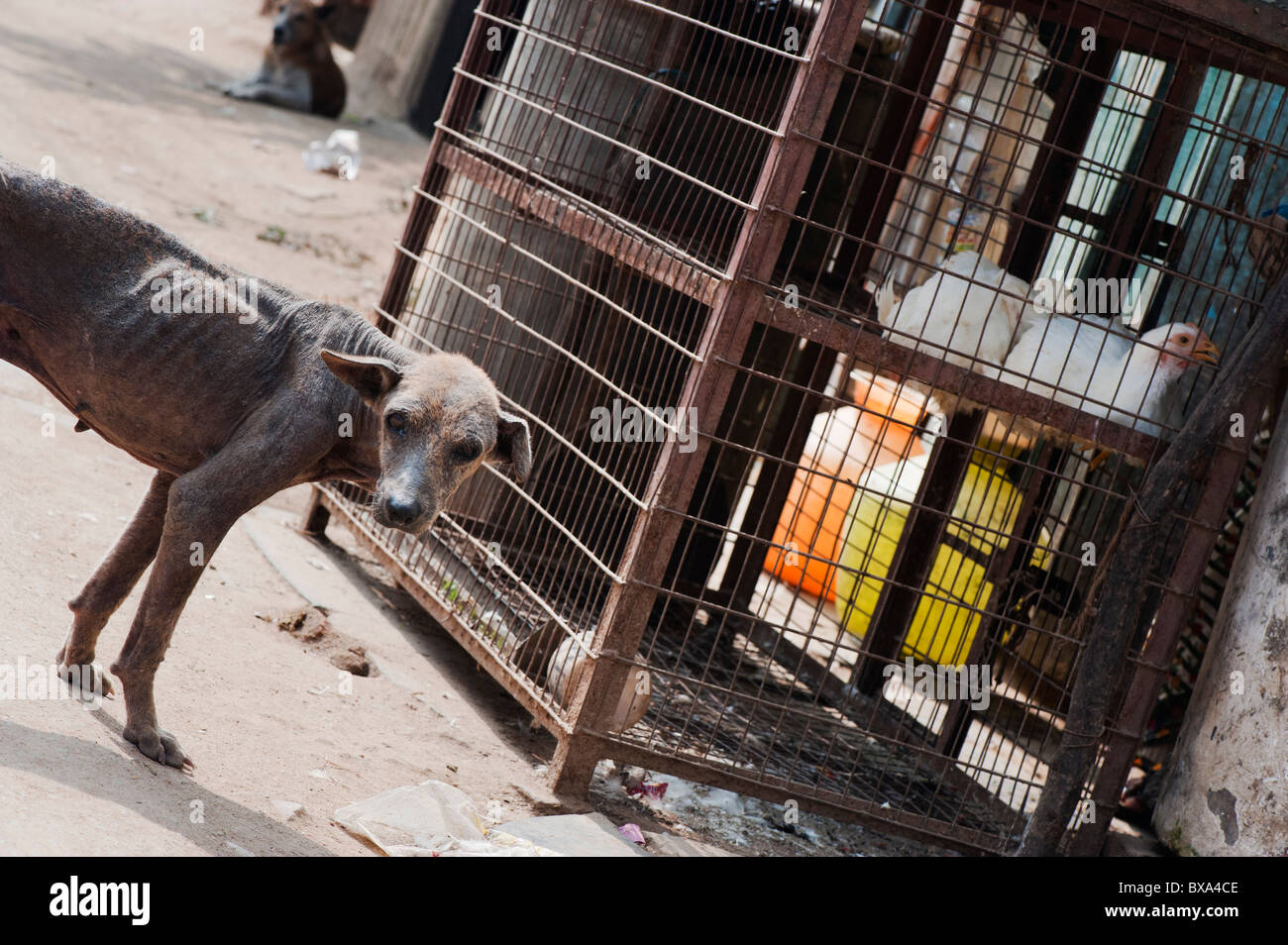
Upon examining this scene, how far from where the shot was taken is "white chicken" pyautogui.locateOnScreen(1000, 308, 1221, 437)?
4586 mm

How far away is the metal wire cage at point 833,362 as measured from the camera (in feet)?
14.4

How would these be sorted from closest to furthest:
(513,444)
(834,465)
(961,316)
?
(513,444) → (961,316) → (834,465)

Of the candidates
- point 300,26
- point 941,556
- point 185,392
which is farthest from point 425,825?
point 300,26

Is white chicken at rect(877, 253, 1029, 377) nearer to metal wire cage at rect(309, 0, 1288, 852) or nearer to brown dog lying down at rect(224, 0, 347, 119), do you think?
metal wire cage at rect(309, 0, 1288, 852)

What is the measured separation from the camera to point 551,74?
613 cm

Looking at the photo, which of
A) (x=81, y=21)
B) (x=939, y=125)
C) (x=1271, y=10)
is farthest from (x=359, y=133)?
(x=1271, y=10)

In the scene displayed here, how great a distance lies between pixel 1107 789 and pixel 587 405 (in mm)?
2999

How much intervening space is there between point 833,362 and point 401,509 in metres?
3.26

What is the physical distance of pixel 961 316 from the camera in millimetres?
4590

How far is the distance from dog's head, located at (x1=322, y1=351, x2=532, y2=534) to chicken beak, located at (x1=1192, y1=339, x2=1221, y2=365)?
2.69m

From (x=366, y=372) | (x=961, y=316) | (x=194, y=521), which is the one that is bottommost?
(x=194, y=521)

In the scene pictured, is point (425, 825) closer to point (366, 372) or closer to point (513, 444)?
point (513, 444)
